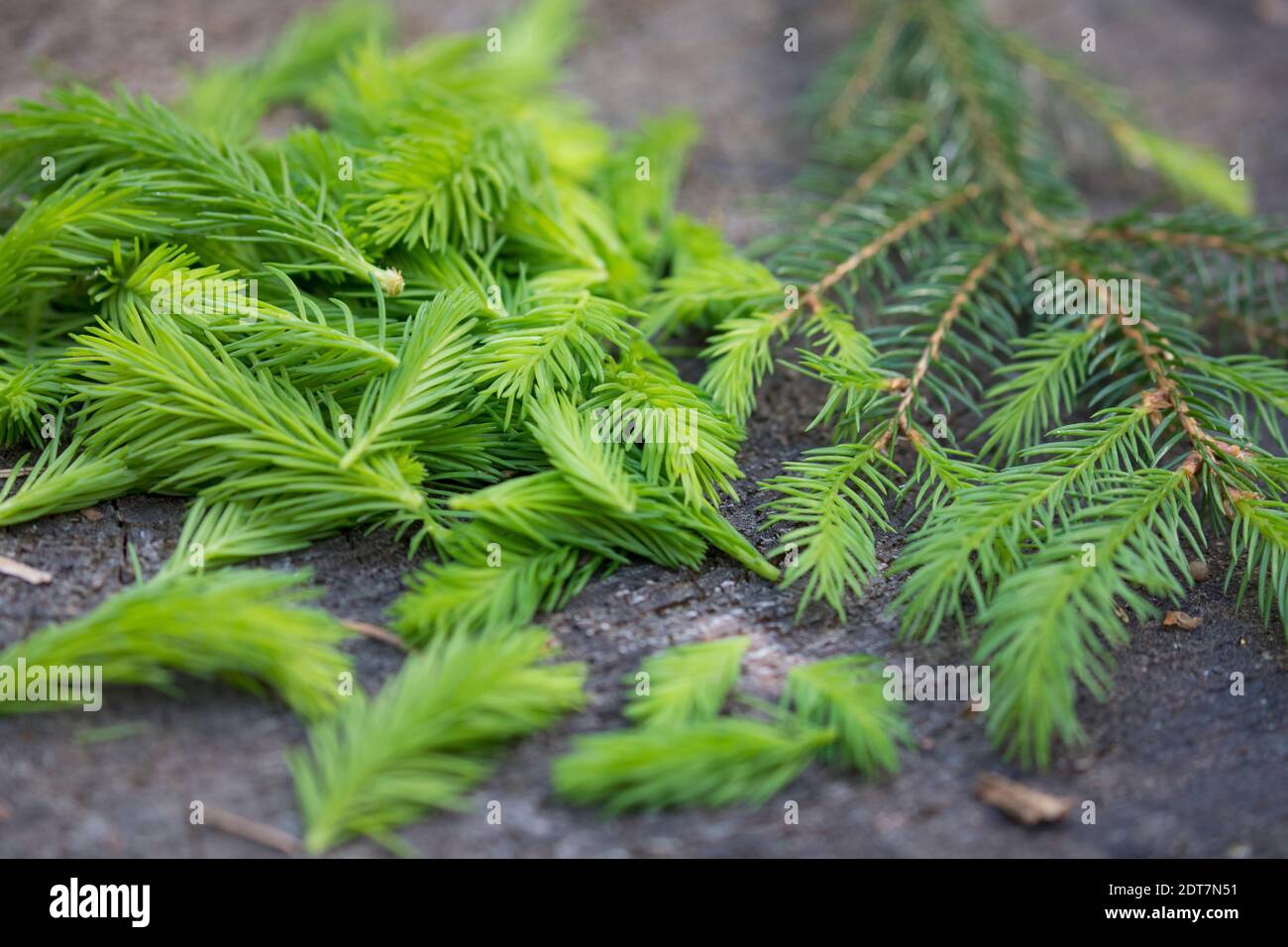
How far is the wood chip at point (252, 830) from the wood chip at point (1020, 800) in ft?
1.84

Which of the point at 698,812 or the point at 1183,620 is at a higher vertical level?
the point at 1183,620

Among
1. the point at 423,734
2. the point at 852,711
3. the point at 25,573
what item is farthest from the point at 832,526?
the point at 25,573

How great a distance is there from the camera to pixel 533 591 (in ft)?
3.27

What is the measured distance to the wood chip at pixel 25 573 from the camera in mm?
1016

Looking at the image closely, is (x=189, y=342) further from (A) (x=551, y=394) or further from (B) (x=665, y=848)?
(B) (x=665, y=848)

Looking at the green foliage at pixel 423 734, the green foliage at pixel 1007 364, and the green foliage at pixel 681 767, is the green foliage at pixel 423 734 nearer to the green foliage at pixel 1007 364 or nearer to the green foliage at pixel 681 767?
the green foliage at pixel 681 767

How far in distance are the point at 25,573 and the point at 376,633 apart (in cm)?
35

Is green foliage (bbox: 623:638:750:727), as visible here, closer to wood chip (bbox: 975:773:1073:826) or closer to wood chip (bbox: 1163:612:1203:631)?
wood chip (bbox: 975:773:1073:826)

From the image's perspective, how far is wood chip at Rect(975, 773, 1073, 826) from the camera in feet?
2.85

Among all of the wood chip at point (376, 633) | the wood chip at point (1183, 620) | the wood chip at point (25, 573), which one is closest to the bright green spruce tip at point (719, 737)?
the wood chip at point (376, 633)

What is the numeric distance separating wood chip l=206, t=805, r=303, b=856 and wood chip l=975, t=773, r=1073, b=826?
562 millimetres

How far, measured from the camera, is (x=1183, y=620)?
1072mm

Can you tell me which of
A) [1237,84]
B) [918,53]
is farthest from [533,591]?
[1237,84]

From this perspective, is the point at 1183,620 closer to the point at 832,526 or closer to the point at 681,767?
the point at 832,526
